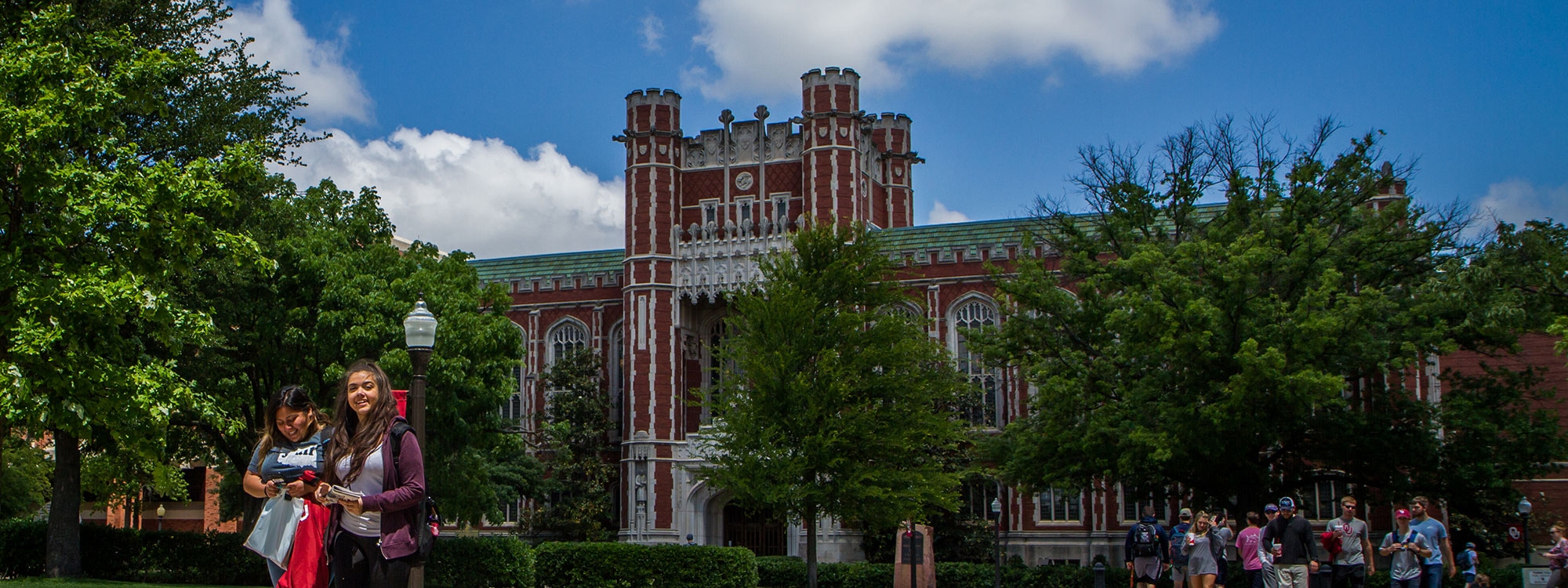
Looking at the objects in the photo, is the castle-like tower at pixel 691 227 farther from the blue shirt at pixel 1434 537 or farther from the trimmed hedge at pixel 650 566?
the blue shirt at pixel 1434 537

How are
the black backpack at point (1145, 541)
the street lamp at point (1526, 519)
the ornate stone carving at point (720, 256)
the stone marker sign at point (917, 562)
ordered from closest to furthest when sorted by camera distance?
the black backpack at point (1145, 541), the stone marker sign at point (917, 562), the street lamp at point (1526, 519), the ornate stone carving at point (720, 256)

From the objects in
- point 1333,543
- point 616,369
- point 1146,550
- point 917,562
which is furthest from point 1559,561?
point 616,369

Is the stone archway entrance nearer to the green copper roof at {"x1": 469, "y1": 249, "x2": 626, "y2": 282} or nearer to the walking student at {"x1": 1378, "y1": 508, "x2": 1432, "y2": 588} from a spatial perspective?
the green copper roof at {"x1": 469, "y1": 249, "x2": 626, "y2": 282}

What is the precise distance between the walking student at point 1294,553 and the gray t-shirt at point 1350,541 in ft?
1.36

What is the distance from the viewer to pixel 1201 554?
55.3 ft

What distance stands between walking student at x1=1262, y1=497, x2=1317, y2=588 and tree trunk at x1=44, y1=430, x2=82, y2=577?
61.7ft

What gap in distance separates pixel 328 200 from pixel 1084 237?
16128 mm

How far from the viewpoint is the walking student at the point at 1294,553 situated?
14.5 metres

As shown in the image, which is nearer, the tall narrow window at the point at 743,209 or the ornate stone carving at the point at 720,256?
the ornate stone carving at the point at 720,256

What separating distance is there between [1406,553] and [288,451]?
38.4 feet

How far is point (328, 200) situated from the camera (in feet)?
94.2

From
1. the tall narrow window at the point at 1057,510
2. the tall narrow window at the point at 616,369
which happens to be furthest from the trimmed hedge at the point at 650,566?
the tall narrow window at the point at 616,369

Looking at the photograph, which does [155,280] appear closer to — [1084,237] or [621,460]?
[1084,237]

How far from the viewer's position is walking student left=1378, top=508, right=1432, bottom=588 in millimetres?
13953
